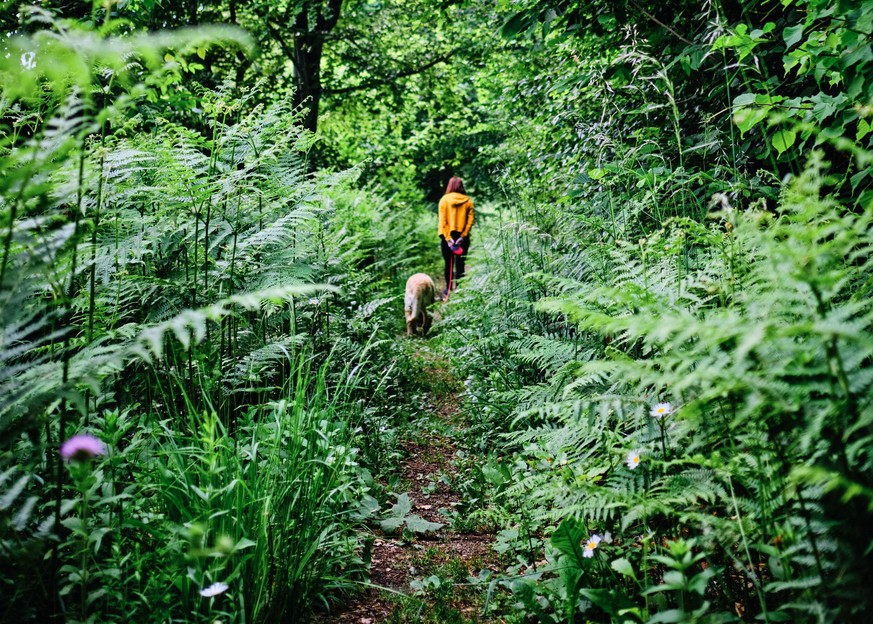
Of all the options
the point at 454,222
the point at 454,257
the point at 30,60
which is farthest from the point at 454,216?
the point at 30,60

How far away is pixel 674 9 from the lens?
12.7 feet

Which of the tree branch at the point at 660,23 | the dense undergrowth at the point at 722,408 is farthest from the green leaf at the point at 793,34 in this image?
the tree branch at the point at 660,23

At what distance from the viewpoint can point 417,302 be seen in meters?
7.24

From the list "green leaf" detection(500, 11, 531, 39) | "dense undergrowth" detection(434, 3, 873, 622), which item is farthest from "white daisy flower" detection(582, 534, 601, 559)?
"green leaf" detection(500, 11, 531, 39)

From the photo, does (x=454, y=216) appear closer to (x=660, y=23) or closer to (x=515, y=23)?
(x=515, y=23)

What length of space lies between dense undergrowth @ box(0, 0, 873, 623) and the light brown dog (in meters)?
2.68

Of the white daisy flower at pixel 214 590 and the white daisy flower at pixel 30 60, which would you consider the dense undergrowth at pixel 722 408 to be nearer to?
the white daisy flower at pixel 214 590

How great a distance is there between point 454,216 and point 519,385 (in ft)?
18.0

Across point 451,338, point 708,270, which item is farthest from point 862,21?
point 451,338

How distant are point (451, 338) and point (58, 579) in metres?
3.99

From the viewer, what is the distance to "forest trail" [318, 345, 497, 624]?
2.18 meters

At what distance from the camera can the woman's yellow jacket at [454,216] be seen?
9023 millimetres

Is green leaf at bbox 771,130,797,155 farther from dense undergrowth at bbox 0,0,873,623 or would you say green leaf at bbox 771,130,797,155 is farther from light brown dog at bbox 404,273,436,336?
light brown dog at bbox 404,273,436,336

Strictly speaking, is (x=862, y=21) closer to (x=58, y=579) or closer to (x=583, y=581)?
(x=583, y=581)
